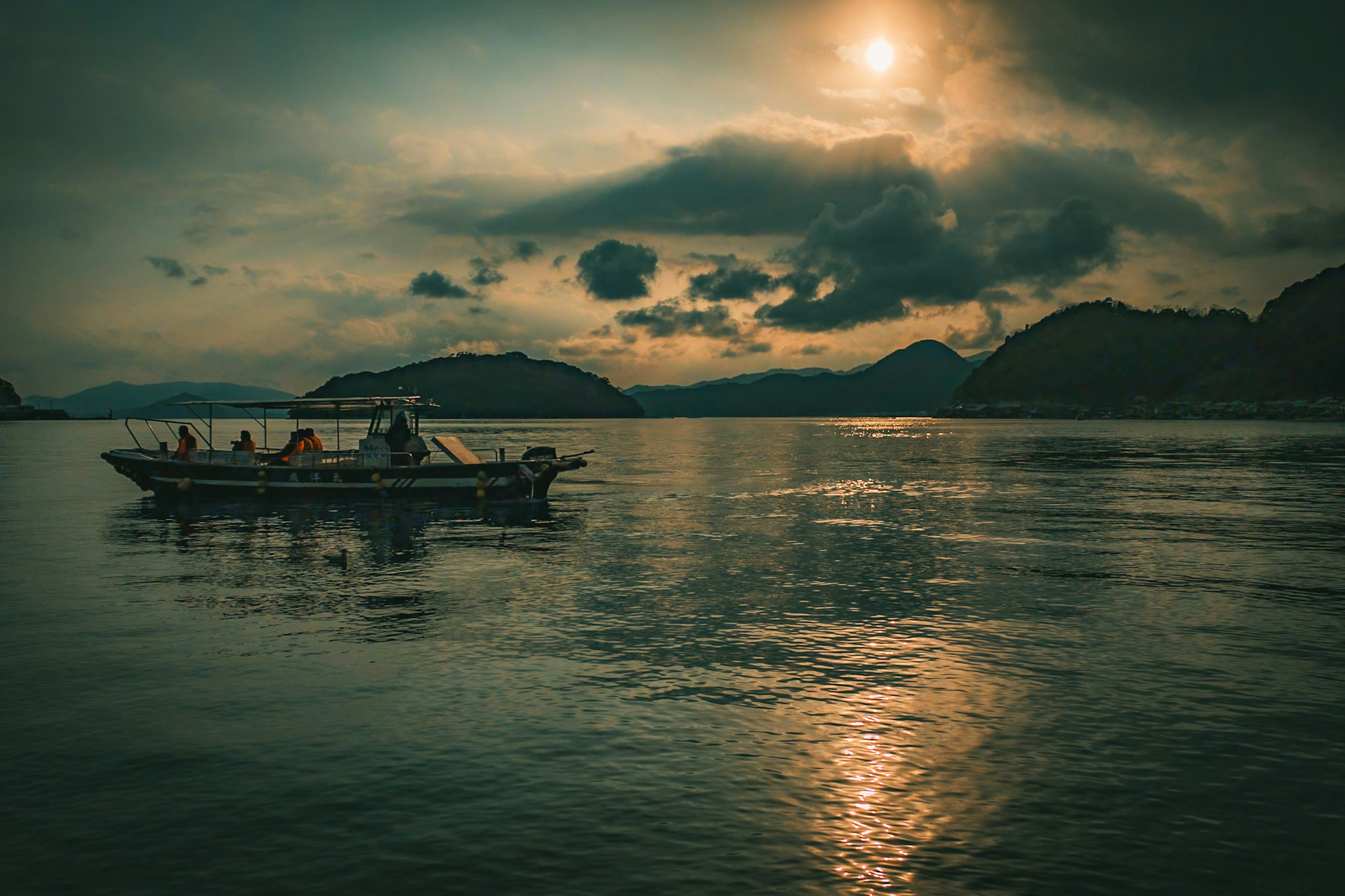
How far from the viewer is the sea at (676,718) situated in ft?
30.9

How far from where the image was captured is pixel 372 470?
4862 centimetres

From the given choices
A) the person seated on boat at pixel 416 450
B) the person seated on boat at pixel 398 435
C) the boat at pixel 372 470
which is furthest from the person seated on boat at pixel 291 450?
the person seated on boat at pixel 416 450

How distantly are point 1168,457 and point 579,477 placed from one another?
2376 inches

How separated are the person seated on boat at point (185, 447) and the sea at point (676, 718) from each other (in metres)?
19.3

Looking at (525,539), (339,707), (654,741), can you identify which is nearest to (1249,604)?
(654,741)

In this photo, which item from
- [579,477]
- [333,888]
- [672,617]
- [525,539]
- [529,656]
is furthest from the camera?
[579,477]

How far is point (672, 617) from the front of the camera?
71.2 ft

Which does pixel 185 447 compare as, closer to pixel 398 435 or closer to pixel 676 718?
pixel 398 435

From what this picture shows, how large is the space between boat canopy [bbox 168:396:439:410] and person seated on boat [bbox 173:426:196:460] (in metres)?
3.12

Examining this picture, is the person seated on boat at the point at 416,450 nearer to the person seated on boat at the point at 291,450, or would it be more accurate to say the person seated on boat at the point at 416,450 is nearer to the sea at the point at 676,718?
the person seated on boat at the point at 291,450

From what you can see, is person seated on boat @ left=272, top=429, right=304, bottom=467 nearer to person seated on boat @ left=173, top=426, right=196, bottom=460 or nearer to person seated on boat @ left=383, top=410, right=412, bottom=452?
person seated on boat @ left=383, top=410, right=412, bottom=452

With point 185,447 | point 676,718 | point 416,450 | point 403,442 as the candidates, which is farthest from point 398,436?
point 676,718

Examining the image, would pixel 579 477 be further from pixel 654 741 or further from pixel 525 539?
pixel 654 741

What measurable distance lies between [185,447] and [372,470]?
13224mm
